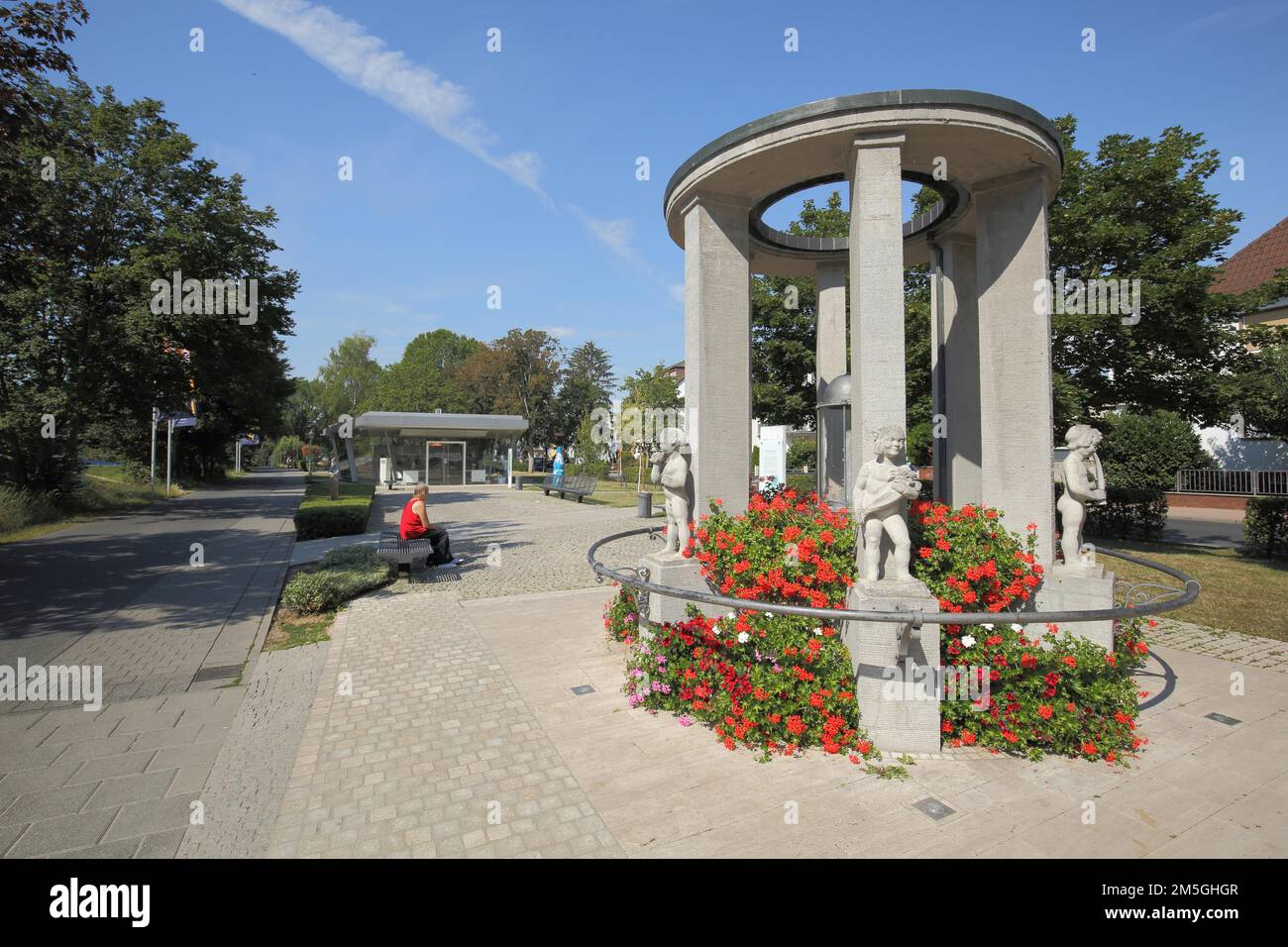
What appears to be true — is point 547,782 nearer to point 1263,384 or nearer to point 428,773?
Answer: point 428,773

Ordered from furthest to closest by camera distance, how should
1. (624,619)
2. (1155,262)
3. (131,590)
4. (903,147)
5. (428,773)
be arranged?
(1155,262), (131,590), (624,619), (903,147), (428,773)

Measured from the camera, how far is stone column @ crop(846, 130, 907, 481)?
4.84 metres

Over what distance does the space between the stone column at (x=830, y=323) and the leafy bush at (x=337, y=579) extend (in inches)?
286

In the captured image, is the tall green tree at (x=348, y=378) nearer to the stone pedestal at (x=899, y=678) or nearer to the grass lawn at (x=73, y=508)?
the grass lawn at (x=73, y=508)

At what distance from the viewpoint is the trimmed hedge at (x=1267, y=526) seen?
1202cm

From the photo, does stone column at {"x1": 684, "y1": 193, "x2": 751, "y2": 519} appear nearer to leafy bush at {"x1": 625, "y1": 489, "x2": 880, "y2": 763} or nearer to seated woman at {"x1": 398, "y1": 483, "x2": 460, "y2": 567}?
leafy bush at {"x1": 625, "y1": 489, "x2": 880, "y2": 763}

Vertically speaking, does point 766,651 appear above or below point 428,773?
above

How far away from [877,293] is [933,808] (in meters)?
3.65

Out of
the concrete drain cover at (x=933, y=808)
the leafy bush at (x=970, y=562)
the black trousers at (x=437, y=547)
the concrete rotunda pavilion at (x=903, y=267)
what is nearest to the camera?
the concrete drain cover at (x=933, y=808)

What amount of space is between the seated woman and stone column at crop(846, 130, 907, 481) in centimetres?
774

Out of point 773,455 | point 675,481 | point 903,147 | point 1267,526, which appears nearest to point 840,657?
point 675,481

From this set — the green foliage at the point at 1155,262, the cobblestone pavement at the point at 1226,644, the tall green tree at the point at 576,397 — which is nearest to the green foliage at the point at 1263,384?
the green foliage at the point at 1155,262

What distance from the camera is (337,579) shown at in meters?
8.87
